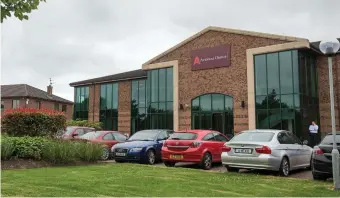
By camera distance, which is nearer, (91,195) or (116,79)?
(91,195)

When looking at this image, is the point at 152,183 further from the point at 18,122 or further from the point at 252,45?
the point at 252,45

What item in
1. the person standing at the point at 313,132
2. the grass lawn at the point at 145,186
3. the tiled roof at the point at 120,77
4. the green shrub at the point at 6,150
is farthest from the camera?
the tiled roof at the point at 120,77

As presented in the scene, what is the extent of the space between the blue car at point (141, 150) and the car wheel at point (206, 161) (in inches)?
103

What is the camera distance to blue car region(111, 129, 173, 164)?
549 inches

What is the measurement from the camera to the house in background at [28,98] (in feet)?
166

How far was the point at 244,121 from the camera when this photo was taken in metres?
23.6

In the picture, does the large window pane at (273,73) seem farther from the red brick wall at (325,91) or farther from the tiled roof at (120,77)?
the tiled roof at (120,77)

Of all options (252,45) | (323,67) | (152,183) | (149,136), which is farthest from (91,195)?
(323,67)

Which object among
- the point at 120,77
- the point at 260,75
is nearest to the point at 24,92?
the point at 120,77

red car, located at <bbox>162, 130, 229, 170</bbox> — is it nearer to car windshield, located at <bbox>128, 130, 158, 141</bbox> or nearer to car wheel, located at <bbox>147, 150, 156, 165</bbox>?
car wheel, located at <bbox>147, 150, 156, 165</bbox>

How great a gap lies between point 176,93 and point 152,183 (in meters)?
19.5

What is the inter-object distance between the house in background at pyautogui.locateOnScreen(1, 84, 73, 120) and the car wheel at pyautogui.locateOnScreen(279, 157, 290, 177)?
146 ft

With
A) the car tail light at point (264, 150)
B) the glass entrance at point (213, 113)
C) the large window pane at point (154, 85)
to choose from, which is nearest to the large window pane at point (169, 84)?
the large window pane at point (154, 85)

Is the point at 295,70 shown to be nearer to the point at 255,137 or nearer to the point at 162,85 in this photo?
the point at 162,85
